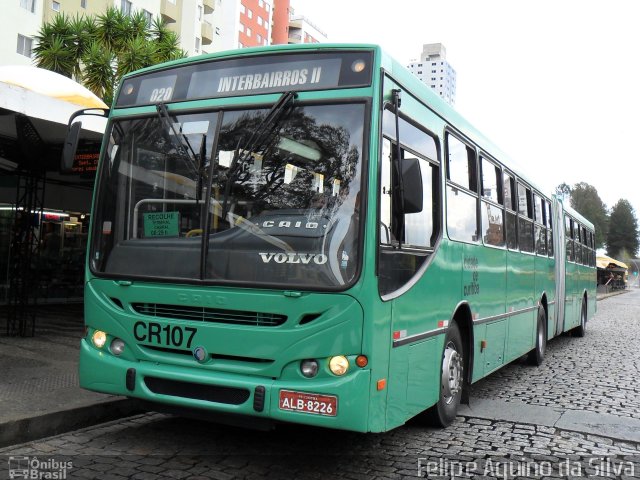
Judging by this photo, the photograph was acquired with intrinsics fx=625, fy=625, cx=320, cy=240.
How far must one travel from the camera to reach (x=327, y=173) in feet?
14.5

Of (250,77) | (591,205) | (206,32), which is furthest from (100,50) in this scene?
(591,205)

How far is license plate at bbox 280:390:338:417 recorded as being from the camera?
415cm

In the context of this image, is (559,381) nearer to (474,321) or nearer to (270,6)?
(474,321)

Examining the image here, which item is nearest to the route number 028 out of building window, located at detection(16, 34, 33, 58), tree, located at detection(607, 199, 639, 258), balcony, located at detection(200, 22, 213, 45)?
building window, located at detection(16, 34, 33, 58)

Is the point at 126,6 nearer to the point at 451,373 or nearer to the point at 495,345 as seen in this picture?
the point at 495,345

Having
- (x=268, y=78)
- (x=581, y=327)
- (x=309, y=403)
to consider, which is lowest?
(x=581, y=327)

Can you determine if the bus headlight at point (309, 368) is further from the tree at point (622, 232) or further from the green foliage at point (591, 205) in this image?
the tree at point (622, 232)

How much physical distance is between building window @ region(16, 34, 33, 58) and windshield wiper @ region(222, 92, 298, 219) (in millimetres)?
31641

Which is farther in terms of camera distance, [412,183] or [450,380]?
[450,380]

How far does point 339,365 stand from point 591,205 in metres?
121

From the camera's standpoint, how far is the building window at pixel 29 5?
1239 inches

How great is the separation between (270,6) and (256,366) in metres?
→ 85.1

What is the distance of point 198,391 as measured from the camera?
454 centimetres

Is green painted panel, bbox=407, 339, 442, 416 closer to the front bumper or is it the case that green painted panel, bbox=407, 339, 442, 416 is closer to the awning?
the front bumper
